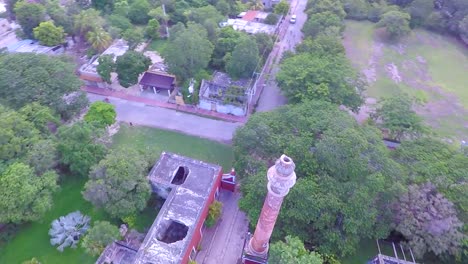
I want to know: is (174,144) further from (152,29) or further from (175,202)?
(152,29)

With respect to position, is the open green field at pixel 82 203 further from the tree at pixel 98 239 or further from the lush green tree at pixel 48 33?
the lush green tree at pixel 48 33

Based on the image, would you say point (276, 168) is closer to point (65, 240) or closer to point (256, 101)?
point (65, 240)

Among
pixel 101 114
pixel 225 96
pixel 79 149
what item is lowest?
pixel 225 96

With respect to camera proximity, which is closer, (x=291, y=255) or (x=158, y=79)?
(x=291, y=255)

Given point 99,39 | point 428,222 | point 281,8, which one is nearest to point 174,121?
point 99,39

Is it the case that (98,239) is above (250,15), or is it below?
below
